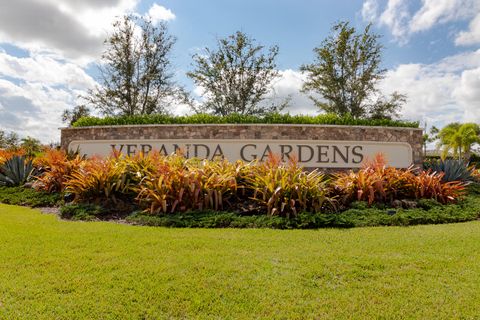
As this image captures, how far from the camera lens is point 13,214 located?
674 cm

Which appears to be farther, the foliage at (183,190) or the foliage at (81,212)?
the foliage at (183,190)

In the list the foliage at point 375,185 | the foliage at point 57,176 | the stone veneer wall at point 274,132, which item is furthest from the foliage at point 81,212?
the stone veneer wall at point 274,132

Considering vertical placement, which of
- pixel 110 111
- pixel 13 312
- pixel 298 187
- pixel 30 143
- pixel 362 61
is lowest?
pixel 13 312

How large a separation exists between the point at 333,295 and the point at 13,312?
97.4 inches

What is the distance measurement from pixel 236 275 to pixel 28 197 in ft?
22.2

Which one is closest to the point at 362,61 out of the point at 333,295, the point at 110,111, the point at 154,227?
the point at 110,111

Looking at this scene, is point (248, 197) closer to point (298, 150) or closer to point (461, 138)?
point (298, 150)

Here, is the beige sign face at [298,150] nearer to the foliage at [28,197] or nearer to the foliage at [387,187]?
the foliage at [387,187]

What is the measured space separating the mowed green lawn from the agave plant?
5.59 meters

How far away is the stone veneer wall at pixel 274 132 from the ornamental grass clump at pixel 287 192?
14.1ft

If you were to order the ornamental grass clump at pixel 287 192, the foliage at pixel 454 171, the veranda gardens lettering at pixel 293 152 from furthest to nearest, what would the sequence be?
the veranda gardens lettering at pixel 293 152, the foliage at pixel 454 171, the ornamental grass clump at pixel 287 192

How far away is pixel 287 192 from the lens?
6453 millimetres

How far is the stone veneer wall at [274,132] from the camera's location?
11.3 meters

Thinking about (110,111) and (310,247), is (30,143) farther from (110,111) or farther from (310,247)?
(310,247)
